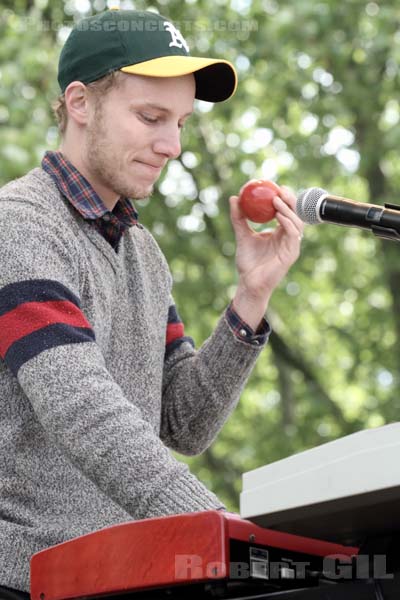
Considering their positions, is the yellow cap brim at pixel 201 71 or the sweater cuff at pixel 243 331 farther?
the sweater cuff at pixel 243 331

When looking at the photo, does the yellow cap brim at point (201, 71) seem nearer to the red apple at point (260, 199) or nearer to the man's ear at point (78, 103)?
the man's ear at point (78, 103)

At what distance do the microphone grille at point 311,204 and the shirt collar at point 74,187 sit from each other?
41 cm

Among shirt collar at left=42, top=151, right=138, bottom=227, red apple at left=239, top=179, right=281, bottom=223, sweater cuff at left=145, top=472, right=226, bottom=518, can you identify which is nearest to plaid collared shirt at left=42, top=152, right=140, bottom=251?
shirt collar at left=42, top=151, right=138, bottom=227

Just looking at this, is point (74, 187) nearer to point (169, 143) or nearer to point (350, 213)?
point (169, 143)

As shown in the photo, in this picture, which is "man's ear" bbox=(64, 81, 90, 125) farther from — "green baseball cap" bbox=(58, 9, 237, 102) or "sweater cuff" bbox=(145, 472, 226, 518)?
"sweater cuff" bbox=(145, 472, 226, 518)

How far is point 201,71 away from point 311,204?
61 cm

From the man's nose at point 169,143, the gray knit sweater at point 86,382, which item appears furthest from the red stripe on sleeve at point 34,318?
the man's nose at point 169,143

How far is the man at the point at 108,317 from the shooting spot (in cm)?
160

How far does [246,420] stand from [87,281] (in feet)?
30.2

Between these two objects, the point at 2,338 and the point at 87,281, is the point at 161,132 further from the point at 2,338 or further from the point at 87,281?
the point at 2,338

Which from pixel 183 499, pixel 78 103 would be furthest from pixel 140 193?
pixel 183 499

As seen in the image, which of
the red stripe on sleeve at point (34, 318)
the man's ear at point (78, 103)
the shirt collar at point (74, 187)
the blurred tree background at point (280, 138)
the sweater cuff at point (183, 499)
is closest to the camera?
the sweater cuff at point (183, 499)

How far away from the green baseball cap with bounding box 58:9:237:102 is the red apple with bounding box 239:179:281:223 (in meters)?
0.26

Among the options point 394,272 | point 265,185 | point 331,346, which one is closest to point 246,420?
point 331,346
